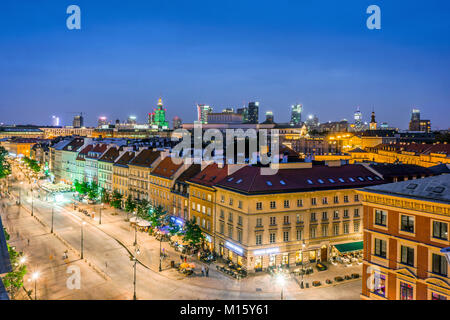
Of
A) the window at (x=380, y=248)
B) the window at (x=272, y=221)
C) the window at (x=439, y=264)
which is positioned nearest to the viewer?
the window at (x=439, y=264)

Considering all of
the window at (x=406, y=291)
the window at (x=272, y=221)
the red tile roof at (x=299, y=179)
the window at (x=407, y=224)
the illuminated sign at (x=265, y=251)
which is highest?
the red tile roof at (x=299, y=179)

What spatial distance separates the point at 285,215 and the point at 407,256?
19.3 metres

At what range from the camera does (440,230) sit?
26.4 m

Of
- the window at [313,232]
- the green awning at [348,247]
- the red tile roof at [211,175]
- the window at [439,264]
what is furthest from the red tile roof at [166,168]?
the window at [439,264]

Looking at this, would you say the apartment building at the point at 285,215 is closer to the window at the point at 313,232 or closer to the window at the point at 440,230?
the window at the point at 313,232

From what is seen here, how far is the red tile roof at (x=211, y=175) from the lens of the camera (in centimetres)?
5403

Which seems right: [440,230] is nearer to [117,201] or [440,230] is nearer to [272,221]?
[272,221]

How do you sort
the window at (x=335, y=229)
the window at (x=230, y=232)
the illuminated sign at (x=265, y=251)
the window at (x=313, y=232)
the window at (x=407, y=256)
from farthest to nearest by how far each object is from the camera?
the window at (x=335, y=229) < the window at (x=313, y=232) < the window at (x=230, y=232) < the illuminated sign at (x=265, y=251) < the window at (x=407, y=256)

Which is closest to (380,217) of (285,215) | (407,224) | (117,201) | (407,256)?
(407,224)

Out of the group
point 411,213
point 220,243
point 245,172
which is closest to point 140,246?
point 220,243

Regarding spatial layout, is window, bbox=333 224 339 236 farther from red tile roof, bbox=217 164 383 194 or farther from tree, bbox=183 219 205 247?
tree, bbox=183 219 205 247

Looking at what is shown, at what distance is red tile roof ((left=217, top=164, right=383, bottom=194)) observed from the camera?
46.5 meters

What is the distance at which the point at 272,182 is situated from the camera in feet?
155
